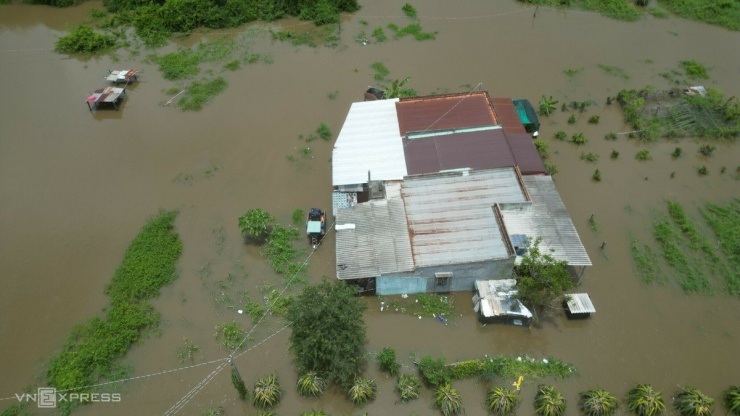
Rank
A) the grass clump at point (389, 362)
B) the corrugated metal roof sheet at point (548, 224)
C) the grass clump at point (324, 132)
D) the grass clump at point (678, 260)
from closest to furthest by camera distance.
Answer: the grass clump at point (389, 362), the corrugated metal roof sheet at point (548, 224), the grass clump at point (678, 260), the grass clump at point (324, 132)

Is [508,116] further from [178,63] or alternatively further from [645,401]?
[178,63]

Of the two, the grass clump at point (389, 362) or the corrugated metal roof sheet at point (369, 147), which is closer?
the grass clump at point (389, 362)

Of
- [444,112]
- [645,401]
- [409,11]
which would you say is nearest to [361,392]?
[645,401]

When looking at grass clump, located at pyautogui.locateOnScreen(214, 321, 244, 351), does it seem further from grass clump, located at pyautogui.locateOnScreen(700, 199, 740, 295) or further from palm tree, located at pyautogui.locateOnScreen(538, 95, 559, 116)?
palm tree, located at pyautogui.locateOnScreen(538, 95, 559, 116)

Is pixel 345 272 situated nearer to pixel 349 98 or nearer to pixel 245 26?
pixel 349 98

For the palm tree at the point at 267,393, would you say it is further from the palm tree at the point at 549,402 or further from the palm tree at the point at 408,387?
the palm tree at the point at 549,402

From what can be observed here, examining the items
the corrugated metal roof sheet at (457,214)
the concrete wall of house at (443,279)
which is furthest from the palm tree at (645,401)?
the corrugated metal roof sheet at (457,214)

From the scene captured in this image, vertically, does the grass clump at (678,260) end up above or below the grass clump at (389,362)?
above

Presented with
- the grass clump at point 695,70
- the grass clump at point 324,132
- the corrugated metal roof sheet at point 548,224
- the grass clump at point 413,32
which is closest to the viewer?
the corrugated metal roof sheet at point 548,224
